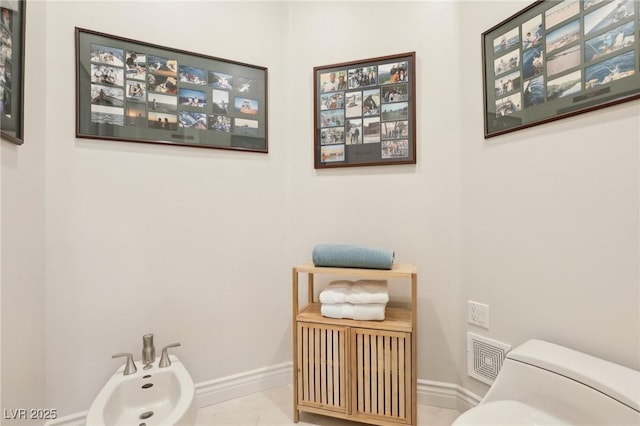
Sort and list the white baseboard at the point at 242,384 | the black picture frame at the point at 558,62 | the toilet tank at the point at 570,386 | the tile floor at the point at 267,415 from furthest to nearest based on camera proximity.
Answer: the white baseboard at the point at 242,384 → the tile floor at the point at 267,415 → the black picture frame at the point at 558,62 → the toilet tank at the point at 570,386

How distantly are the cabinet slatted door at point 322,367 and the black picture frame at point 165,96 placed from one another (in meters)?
1.05

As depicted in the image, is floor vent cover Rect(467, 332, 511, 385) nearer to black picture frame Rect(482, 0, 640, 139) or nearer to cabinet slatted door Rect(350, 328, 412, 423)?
cabinet slatted door Rect(350, 328, 412, 423)

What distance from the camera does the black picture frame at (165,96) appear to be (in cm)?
134

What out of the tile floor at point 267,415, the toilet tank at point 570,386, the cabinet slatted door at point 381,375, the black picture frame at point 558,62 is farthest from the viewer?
the tile floor at point 267,415

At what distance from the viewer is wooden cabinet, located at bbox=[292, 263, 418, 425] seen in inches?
49.7

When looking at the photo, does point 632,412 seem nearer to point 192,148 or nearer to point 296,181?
point 296,181

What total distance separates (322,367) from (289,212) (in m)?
0.85

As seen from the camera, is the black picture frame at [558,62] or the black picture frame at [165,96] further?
the black picture frame at [165,96]

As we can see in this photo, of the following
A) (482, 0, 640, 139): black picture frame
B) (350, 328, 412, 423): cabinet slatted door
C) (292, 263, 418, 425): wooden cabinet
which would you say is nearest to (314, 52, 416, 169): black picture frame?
(482, 0, 640, 139): black picture frame

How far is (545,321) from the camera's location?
3.71 feet

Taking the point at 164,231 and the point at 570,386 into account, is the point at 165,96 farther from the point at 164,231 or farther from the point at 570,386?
the point at 570,386

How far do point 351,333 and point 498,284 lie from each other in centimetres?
69

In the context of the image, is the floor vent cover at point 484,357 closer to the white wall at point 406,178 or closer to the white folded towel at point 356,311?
the white wall at point 406,178

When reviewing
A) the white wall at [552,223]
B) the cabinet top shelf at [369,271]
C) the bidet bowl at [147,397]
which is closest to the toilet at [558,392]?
the white wall at [552,223]
